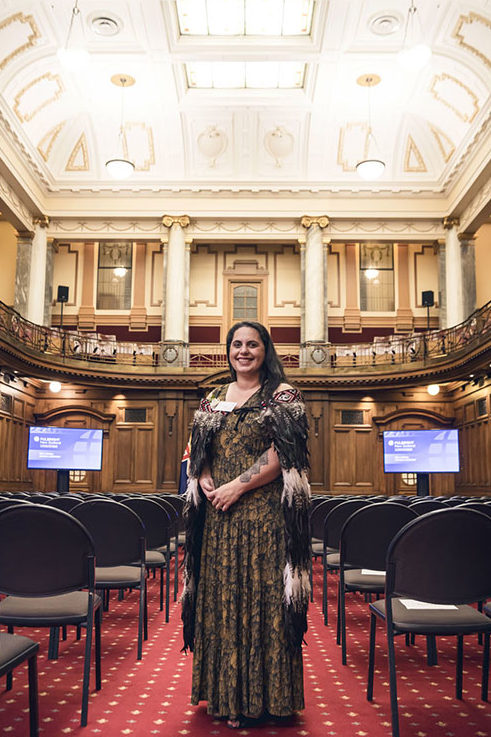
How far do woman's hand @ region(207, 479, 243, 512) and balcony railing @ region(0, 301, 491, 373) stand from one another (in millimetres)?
12298

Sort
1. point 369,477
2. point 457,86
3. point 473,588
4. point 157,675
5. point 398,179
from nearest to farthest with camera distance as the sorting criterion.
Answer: point 473,588 < point 157,675 < point 457,86 < point 369,477 < point 398,179

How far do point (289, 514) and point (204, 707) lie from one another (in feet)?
3.06

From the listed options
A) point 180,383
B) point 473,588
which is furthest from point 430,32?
point 473,588

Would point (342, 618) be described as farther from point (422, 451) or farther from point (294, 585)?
point (422, 451)

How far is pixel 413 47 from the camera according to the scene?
1237cm

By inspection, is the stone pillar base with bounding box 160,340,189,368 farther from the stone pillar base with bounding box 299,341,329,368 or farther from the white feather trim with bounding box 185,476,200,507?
the white feather trim with bounding box 185,476,200,507

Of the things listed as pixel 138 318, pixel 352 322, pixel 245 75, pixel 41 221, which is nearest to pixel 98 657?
pixel 245 75

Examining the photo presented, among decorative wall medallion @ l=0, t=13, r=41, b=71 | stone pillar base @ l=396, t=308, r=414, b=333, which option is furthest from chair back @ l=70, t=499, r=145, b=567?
stone pillar base @ l=396, t=308, r=414, b=333

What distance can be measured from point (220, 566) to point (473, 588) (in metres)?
0.95

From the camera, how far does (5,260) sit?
1830 cm

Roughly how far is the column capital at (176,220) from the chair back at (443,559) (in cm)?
1597

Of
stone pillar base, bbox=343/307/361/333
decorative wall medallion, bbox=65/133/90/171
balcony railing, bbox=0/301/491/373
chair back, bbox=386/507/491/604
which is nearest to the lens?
chair back, bbox=386/507/491/604

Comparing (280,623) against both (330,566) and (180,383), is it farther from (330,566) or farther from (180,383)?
(180,383)

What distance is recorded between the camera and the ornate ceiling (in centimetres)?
1309
